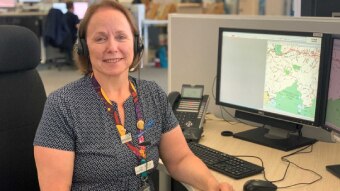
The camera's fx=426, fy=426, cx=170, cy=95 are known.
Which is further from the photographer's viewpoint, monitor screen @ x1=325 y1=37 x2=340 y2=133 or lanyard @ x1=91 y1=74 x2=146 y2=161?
monitor screen @ x1=325 y1=37 x2=340 y2=133

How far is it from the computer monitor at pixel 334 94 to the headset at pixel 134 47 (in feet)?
2.28

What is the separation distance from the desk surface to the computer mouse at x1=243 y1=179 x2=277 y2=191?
0.14 ft

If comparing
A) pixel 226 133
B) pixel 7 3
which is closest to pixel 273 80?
pixel 226 133

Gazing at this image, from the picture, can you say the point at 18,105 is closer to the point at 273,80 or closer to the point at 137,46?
the point at 137,46

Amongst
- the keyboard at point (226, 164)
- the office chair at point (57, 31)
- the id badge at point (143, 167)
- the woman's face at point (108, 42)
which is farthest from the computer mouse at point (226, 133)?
the office chair at point (57, 31)

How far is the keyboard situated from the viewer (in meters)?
1.46

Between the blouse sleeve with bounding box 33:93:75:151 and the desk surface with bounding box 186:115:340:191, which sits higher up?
the blouse sleeve with bounding box 33:93:75:151

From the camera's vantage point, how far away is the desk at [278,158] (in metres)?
1.40

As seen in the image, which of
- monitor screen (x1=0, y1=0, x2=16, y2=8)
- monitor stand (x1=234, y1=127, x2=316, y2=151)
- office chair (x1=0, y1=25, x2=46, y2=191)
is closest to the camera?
office chair (x1=0, y1=25, x2=46, y2=191)

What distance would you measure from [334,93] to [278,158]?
317 mm

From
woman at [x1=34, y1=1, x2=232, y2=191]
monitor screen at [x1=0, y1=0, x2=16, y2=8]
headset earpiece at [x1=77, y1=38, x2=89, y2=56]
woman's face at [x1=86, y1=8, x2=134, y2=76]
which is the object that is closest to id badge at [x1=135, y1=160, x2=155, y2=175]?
woman at [x1=34, y1=1, x2=232, y2=191]

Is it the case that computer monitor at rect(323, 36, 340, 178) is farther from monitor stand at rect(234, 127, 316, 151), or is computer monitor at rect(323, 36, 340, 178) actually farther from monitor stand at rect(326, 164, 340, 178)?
monitor stand at rect(234, 127, 316, 151)

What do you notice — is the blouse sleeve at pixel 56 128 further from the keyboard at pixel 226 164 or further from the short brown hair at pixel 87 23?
the keyboard at pixel 226 164

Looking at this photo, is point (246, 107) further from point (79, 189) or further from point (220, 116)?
point (79, 189)
